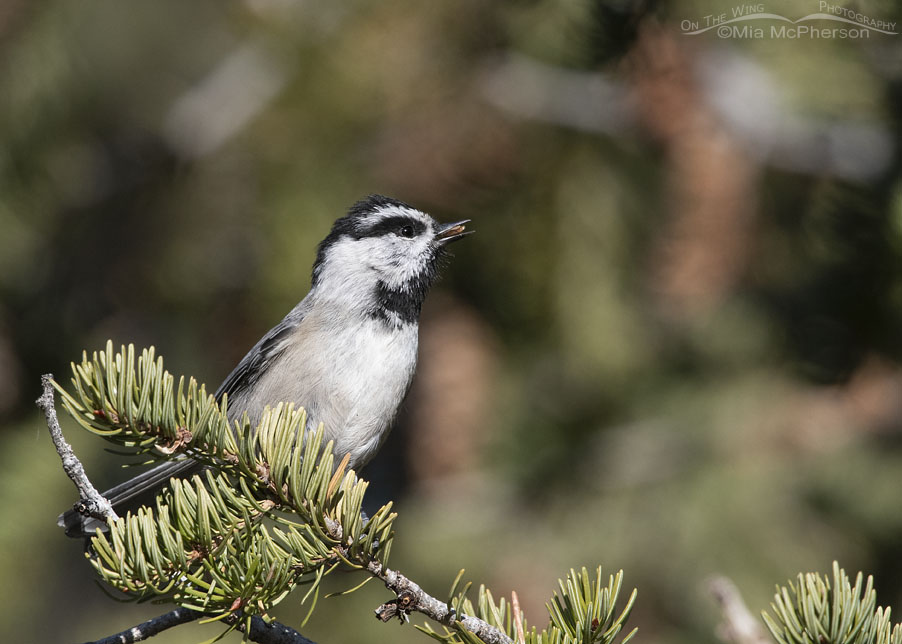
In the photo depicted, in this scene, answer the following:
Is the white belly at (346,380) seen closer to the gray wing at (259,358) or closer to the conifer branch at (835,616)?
the gray wing at (259,358)

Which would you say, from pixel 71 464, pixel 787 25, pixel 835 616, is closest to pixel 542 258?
pixel 787 25

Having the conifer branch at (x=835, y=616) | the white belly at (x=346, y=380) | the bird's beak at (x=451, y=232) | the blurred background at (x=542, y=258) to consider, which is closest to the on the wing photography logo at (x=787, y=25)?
the blurred background at (x=542, y=258)

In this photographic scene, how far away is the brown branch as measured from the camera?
59.8 inches

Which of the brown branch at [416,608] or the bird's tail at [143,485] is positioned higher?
the bird's tail at [143,485]

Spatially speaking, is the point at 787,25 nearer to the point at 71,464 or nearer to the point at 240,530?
the point at 240,530

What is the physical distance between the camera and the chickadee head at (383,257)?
3.10m

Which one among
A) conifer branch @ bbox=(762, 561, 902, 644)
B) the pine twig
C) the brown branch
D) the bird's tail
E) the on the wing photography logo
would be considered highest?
the on the wing photography logo

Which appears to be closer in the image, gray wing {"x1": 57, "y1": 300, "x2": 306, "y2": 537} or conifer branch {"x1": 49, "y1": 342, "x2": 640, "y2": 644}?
conifer branch {"x1": 49, "y1": 342, "x2": 640, "y2": 644}

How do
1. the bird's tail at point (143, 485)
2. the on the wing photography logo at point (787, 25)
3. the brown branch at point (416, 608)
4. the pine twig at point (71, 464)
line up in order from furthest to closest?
1. the on the wing photography logo at point (787, 25)
2. the bird's tail at point (143, 485)
3. the brown branch at point (416, 608)
4. the pine twig at point (71, 464)

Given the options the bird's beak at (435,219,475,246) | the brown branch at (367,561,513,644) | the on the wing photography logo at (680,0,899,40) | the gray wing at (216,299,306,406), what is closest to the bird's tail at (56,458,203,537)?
the gray wing at (216,299,306,406)

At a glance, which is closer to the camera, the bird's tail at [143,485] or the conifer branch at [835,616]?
the conifer branch at [835,616]

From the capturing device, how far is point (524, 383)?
131 inches

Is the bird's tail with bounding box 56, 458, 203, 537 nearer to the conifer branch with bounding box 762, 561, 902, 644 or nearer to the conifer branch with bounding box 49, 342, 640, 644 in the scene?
the conifer branch with bounding box 49, 342, 640, 644

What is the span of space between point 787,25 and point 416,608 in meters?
2.55
